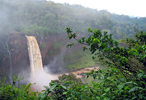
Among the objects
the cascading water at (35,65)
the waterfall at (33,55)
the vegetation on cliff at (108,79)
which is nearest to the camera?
the vegetation on cliff at (108,79)

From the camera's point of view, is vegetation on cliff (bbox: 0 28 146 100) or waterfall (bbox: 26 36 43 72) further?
waterfall (bbox: 26 36 43 72)

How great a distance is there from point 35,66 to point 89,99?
13.2m

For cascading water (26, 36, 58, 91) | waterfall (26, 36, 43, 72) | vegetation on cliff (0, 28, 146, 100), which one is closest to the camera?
vegetation on cliff (0, 28, 146, 100)

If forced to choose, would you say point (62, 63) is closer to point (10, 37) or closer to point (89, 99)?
point (10, 37)

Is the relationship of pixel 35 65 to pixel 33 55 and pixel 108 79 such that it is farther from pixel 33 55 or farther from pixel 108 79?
pixel 108 79

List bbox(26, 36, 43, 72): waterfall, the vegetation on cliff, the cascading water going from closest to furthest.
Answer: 1. the vegetation on cliff
2. the cascading water
3. bbox(26, 36, 43, 72): waterfall

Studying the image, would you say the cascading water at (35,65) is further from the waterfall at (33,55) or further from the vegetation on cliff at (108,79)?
the vegetation on cliff at (108,79)

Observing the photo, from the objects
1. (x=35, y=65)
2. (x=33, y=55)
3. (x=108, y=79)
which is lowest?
(x=35, y=65)

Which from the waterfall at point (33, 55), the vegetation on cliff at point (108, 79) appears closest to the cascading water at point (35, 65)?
the waterfall at point (33, 55)

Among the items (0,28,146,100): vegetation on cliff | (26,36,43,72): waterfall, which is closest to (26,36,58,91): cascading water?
(26,36,43,72): waterfall

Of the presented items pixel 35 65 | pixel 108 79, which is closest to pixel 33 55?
pixel 35 65

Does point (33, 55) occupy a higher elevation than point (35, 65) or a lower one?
higher

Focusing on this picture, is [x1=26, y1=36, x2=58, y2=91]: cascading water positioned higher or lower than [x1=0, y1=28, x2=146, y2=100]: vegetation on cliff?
lower

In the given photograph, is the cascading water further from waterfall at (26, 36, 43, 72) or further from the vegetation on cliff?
the vegetation on cliff
